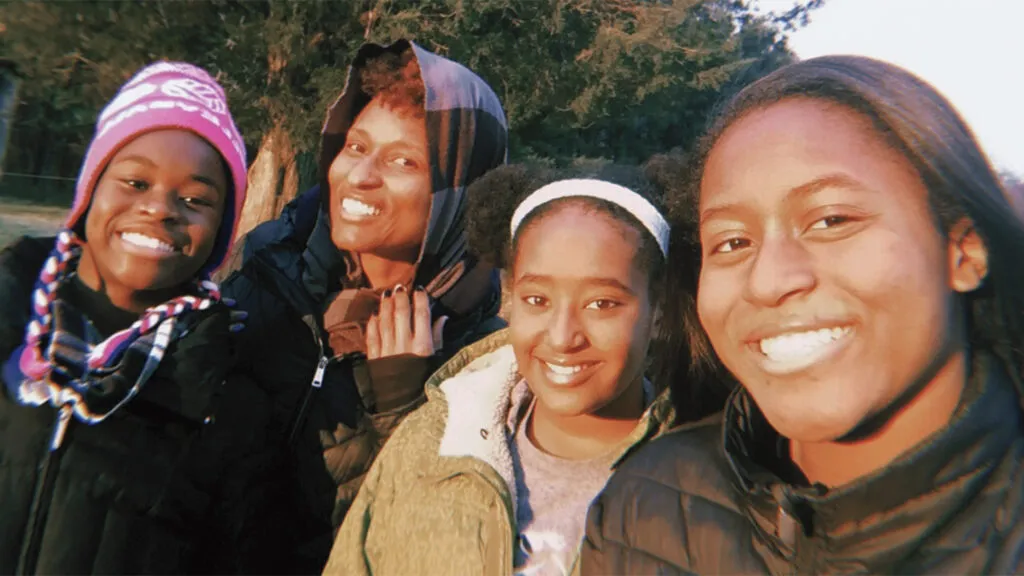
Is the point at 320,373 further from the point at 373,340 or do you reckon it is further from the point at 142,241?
the point at 142,241

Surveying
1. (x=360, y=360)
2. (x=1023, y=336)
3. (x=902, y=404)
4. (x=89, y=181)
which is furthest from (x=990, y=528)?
(x=89, y=181)

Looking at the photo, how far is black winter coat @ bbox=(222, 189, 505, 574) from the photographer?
2152 millimetres

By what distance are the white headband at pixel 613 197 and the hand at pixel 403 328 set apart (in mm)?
549

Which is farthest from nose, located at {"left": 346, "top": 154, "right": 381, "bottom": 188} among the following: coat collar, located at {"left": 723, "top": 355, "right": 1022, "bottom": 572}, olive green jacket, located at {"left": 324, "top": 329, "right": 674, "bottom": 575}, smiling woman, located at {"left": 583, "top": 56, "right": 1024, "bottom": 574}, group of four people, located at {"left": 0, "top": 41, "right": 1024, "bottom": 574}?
coat collar, located at {"left": 723, "top": 355, "right": 1022, "bottom": 572}

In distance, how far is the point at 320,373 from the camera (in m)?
2.21

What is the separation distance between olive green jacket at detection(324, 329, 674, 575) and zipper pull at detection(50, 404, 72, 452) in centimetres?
72

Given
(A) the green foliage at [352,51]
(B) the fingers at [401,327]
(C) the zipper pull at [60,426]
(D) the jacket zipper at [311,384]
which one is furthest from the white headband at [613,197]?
(A) the green foliage at [352,51]

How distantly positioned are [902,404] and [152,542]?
1.69 metres

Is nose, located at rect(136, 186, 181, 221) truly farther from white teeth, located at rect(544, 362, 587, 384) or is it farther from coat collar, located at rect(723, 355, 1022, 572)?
coat collar, located at rect(723, 355, 1022, 572)

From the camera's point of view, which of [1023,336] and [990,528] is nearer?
[990,528]

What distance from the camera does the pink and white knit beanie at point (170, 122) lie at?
6.25 ft

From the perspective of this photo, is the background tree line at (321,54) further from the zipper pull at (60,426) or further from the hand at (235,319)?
the zipper pull at (60,426)

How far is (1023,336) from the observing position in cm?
120

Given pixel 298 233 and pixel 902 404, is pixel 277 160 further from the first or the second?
pixel 902 404
